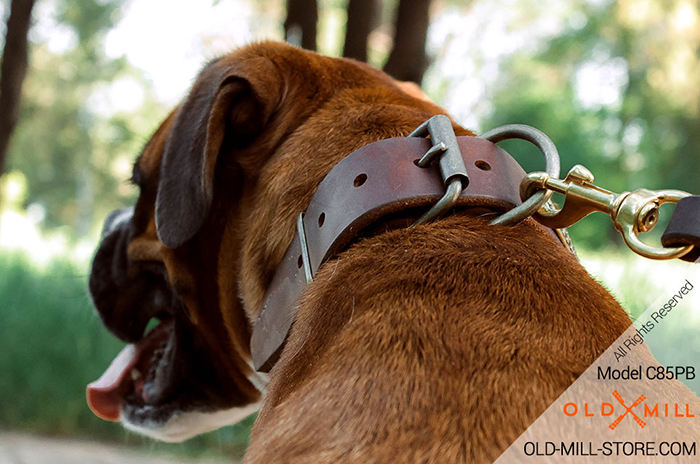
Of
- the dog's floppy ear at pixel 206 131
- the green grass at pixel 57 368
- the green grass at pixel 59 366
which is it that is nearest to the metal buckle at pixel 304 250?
the dog's floppy ear at pixel 206 131

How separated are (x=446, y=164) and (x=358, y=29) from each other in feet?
9.46

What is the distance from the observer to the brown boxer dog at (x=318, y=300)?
1021 mm

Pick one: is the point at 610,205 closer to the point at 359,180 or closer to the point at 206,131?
the point at 359,180

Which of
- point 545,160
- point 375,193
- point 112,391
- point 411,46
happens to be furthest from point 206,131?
point 411,46

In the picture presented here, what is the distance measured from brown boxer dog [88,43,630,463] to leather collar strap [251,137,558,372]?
5 centimetres

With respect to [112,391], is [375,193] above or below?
above

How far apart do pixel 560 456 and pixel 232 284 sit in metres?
1.05

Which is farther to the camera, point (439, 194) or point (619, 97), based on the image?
point (619, 97)

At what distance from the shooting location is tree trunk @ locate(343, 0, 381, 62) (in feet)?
13.0

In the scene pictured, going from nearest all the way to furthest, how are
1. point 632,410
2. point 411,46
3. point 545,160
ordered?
point 632,410
point 545,160
point 411,46

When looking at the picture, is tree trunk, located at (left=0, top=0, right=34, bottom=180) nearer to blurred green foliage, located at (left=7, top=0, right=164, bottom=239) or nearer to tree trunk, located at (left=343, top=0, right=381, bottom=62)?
tree trunk, located at (left=343, top=0, right=381, bottom=62)

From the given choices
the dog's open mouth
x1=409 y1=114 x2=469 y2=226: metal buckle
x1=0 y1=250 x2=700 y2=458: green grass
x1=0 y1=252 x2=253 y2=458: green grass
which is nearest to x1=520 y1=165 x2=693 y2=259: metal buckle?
x1=409 y1=114 x2=469 y2=226: metal buckle

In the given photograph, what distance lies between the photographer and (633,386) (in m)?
1.08

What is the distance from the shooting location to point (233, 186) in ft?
5.89
